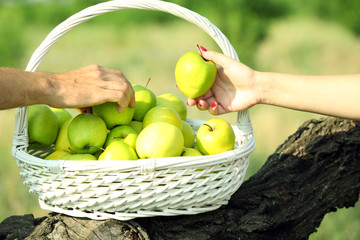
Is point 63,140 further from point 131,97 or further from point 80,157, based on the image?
point 131,97

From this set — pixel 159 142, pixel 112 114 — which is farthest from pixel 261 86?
pixel 112 114

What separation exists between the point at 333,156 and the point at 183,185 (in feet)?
3.58

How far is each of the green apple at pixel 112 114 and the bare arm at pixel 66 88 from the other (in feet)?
0.19

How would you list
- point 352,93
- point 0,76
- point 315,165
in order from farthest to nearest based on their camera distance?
point 315,165 < point 352,93 < point 0,76

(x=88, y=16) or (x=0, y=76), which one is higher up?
(x=88, y=16)

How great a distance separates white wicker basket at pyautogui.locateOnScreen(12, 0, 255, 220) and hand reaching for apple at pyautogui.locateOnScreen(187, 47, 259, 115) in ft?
0.50

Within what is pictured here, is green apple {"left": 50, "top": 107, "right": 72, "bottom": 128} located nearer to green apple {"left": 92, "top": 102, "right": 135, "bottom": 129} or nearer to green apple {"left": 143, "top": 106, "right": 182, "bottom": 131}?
green apple {"left": 92, "top": 102, "right": 135, "bottom": 129}

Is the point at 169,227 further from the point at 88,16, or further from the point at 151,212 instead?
the point at 88,16

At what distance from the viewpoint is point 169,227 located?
1.67 m

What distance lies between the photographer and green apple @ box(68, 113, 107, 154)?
165cm

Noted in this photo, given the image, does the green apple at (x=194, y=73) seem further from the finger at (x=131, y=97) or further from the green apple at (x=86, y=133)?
the green apple at (x=86, y=133)

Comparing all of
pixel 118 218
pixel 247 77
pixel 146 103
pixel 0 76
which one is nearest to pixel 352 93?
pixel 247 77

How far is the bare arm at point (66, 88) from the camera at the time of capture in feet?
4.85

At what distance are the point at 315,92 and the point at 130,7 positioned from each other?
2.83 ft
